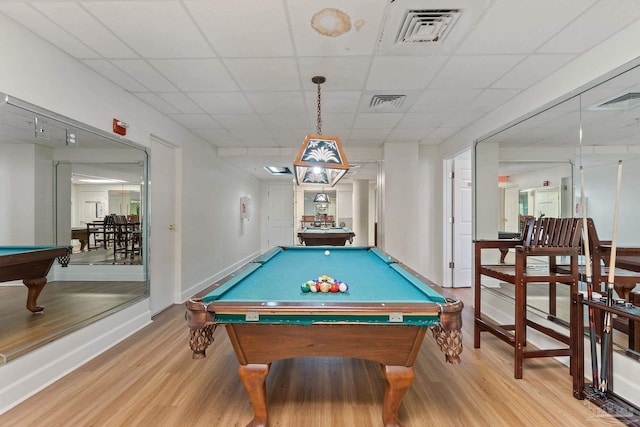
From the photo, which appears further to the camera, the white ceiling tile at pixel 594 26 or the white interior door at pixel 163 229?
the white interior door at pixel 163 229

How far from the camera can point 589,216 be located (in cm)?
251

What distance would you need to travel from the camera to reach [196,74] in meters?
2.73

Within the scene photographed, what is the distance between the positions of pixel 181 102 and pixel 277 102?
105 centimetres

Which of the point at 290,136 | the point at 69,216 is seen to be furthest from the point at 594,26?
the point at 69,216

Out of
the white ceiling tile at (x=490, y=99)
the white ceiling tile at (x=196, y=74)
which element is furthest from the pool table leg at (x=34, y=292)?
the white ceiling tile at (x=490, y=99)

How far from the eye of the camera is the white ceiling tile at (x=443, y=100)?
3.12 m

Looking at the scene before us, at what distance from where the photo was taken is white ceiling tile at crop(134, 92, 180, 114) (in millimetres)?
3217

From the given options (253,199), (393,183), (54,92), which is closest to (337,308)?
(54,92)

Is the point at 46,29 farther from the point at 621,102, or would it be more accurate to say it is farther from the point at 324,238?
the point at 324,238

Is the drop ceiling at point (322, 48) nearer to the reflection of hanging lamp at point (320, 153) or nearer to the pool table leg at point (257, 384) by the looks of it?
the reflection of hanging lamp at point (320, 153)

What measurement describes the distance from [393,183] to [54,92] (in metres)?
4.30

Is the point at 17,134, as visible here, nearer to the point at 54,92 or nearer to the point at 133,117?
the point at 54,92

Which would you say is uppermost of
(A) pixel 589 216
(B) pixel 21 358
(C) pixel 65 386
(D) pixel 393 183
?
(D) pixel 393 183

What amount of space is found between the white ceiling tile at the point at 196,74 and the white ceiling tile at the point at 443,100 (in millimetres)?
1944
